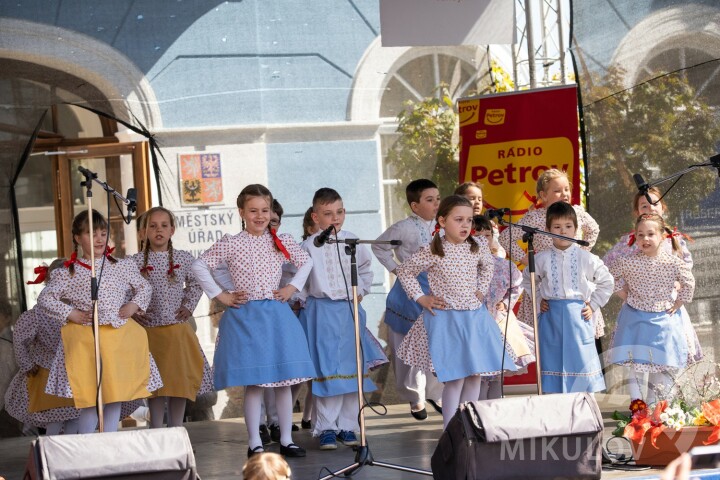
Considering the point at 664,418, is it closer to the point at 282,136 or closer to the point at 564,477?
the point at 564,477

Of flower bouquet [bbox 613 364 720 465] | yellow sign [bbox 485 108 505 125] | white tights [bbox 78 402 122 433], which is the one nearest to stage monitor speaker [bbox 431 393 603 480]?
flower bouquet [bbox 613 364 720 465]

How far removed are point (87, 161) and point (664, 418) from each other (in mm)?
5072

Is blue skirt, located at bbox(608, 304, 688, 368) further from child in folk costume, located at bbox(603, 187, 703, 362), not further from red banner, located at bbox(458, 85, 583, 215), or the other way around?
red banner, located at bbox(458, 85, 583, 215)

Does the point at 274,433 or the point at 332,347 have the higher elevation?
the point at 332,347

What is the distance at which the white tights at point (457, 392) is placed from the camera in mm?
5836

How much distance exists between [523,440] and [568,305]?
1784 millimetres

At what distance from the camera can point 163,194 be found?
8.07 metres

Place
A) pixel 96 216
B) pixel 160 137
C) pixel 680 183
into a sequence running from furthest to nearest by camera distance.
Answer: pixel 160 137 < pixel 680 183 < pixel 96 216

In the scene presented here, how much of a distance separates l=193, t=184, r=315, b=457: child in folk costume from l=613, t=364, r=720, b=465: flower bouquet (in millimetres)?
1641

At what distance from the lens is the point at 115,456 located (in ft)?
13.0

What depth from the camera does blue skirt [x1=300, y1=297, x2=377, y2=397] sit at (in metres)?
6.13

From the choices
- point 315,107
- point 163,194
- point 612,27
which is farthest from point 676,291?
point 163,194

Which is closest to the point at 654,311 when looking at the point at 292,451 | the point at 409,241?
the point at 409,241

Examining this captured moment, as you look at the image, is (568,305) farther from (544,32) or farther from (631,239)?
(544,32)
